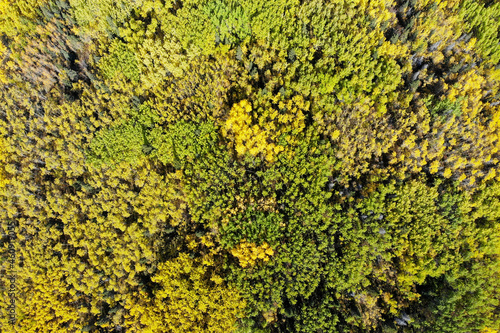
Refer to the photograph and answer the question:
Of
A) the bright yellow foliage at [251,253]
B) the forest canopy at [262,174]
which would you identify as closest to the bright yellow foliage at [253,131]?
the forest canopy at [262,174]

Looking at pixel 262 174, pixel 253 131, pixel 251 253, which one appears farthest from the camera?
pixel 262 174

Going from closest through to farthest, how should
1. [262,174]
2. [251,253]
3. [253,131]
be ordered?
[251,253], [253,131], [262,174]

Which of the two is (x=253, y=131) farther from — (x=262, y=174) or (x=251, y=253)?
(x=251, y=253)

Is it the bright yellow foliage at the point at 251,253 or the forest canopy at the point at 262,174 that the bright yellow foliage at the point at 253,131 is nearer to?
the forest canopy at the point at 262,174

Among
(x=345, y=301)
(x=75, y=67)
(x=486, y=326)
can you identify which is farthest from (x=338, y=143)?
(x=75, y=67)

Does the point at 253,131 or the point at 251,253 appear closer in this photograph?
the point at 251,253

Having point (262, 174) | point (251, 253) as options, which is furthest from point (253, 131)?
point (251, 253)

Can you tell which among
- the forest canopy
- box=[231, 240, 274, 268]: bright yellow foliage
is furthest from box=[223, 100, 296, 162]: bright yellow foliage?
box=[231, 240, 274, 268]: bright yellow foliage

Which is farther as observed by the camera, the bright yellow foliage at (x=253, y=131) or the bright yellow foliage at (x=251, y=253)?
the bright yellow foliage at (x=253, y=131)
